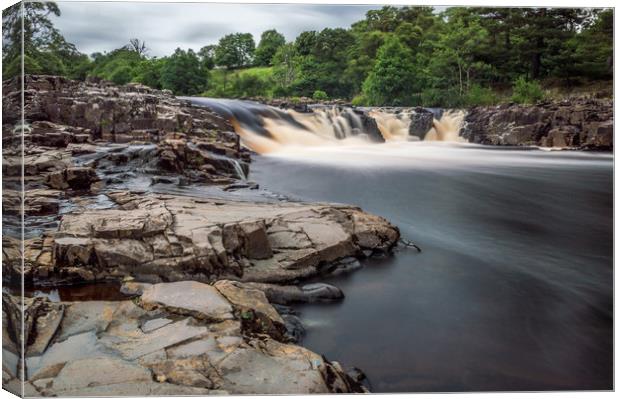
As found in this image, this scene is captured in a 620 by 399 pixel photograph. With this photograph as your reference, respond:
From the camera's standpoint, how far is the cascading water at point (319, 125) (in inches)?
163

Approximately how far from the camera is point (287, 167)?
4.63 metres

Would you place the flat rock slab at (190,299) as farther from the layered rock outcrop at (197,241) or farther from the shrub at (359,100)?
the shrub at (359,100)

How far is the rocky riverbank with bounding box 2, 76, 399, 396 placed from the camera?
1.92 meters

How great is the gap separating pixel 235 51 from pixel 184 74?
0.38 metres

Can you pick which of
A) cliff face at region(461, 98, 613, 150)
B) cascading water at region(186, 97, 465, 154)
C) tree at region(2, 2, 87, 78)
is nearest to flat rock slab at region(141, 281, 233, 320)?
tree at region(2, 2, 87, 78)

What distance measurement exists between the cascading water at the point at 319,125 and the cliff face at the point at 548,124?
8.2 inches

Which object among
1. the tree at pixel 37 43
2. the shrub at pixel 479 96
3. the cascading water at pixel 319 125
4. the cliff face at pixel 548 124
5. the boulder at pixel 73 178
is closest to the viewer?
the tree at pixel 37 43

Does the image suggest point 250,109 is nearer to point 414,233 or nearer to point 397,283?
point 414,233

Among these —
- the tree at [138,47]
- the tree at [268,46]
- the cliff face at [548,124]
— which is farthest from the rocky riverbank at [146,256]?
the cliff face at [548,124]

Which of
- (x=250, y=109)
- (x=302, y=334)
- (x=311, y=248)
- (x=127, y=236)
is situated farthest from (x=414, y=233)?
(x=250, y=109)

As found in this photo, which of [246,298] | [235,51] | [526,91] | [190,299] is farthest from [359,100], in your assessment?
[190,299]

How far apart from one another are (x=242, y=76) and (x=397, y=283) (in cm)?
169

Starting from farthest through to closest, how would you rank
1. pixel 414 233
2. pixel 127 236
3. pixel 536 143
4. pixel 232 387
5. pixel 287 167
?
pixel 287 167, pixel 536 143, pixel 414 233, pixel 127 236, pixel 232 387

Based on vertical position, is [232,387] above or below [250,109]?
below
